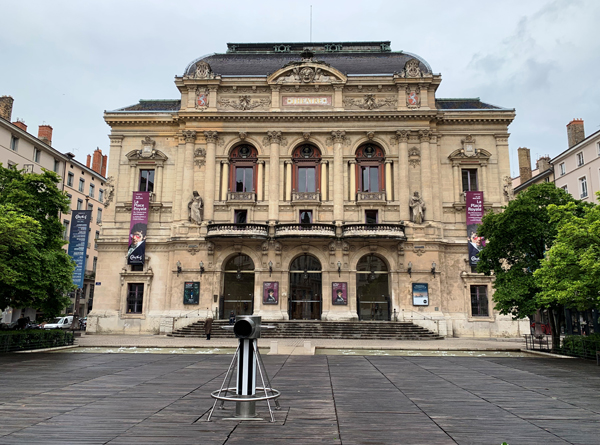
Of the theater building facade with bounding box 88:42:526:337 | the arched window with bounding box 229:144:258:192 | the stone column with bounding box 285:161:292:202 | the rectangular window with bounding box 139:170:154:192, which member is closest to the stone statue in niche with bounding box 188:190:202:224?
the theater building facade with bounding box 88:42:526:337

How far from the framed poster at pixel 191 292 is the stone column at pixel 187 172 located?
6102 mm

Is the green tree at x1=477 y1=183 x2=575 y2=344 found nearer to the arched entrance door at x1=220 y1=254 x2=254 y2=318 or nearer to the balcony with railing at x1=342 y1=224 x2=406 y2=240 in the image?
the balcony with railing at x1=342 y1=224 x2=406 y2=240

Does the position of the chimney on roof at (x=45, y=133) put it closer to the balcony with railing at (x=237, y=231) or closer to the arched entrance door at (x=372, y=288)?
the balcony with railing at (x=237, y=231)

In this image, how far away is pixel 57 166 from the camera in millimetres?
60094

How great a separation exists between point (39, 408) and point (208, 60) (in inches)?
1793

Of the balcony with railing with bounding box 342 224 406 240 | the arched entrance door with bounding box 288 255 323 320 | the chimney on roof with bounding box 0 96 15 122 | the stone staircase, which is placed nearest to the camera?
the stone staircase

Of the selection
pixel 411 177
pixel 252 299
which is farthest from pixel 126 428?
pixel 411 177

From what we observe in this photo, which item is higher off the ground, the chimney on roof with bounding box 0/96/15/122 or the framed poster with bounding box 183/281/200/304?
the chimney on roof with bounding box 0/96/15/122

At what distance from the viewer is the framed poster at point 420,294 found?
42.5 metres

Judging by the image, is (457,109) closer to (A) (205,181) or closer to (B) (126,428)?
(A) (205,181)

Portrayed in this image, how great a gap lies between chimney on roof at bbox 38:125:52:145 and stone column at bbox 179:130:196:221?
939 inches

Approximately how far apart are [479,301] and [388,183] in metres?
13.6

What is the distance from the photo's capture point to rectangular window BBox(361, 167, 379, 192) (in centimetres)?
4603

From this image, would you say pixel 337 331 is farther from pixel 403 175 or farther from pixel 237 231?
pixel 403 175
